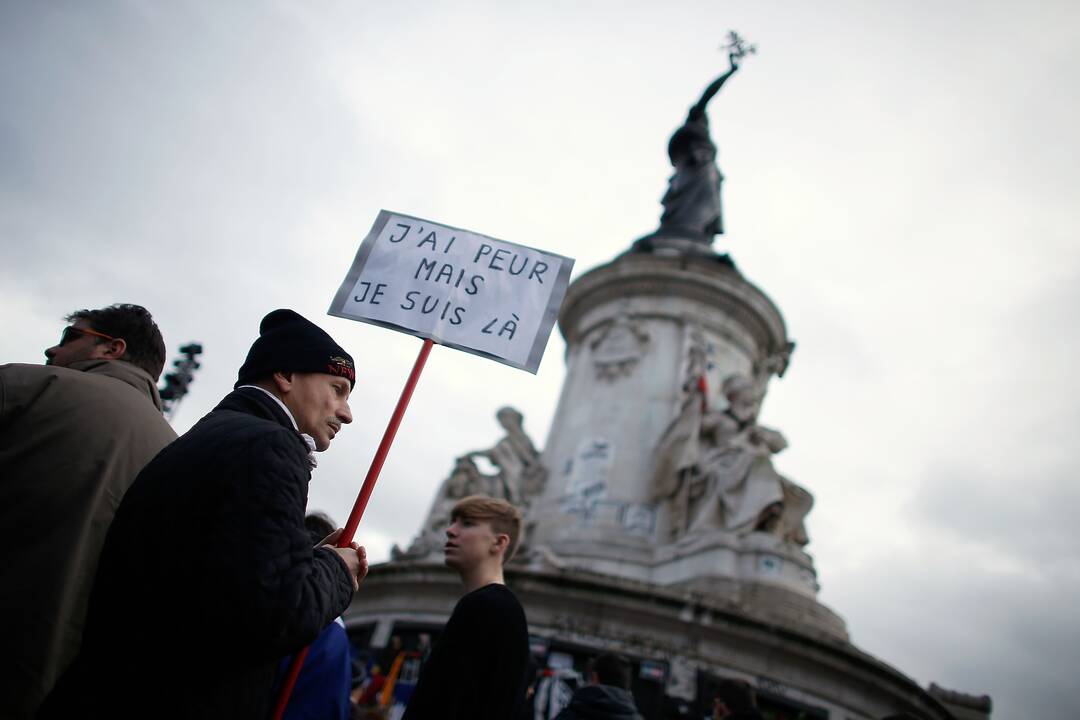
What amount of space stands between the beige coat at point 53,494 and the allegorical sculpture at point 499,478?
27.1 feet

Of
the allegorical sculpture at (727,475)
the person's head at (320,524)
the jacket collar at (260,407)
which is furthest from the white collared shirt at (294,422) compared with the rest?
the allegorical sculpture at (727,475)

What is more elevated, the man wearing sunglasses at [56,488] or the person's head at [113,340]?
the person's head at [113,340]

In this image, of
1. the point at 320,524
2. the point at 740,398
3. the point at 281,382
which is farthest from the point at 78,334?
the point at 740,398

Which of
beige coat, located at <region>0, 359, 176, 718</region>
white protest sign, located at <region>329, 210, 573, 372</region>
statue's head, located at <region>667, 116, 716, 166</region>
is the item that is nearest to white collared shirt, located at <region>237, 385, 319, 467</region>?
beige coat, located at <region>0, 359, 176, 718</region>

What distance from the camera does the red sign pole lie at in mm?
2313

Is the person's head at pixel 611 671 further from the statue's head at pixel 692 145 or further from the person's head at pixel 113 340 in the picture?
the statue's head at pixel 692 145

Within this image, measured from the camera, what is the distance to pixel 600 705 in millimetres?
3490

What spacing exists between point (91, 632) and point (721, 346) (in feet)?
39.7

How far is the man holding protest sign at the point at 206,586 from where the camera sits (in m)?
1.68

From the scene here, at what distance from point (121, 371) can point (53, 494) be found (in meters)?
0.60

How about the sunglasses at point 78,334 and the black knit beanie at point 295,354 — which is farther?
the sunglasses at point 78,334

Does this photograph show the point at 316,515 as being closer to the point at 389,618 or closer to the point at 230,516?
the point at 230,516

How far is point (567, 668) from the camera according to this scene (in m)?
7.32

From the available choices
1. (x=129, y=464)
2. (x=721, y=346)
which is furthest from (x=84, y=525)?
(x=721, y=346)
